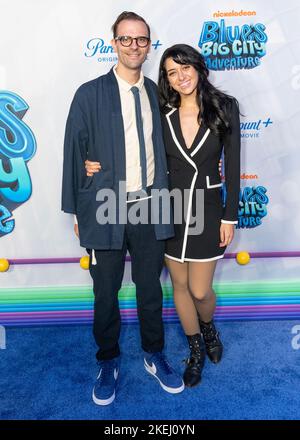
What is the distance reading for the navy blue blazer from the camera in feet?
6.48

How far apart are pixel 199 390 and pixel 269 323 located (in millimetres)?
913

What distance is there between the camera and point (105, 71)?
251 cm

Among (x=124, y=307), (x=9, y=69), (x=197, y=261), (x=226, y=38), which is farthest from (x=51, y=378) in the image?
(x=226, y=38)

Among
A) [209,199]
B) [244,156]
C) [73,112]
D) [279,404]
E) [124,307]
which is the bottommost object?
[279,404]

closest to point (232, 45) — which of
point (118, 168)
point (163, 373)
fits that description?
point (118, 168)

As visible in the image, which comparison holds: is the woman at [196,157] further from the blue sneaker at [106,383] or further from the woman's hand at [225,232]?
the blue sneaker at [106,383]

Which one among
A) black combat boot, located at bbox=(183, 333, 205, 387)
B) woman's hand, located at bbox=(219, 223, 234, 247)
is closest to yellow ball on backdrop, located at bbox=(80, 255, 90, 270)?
black combat boot, located at bbox=(183, 333, 205, 387)

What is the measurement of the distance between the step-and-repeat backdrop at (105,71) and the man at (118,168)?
580mm

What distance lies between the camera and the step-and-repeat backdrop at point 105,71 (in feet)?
8.04

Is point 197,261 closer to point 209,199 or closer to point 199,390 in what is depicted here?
point 209,199

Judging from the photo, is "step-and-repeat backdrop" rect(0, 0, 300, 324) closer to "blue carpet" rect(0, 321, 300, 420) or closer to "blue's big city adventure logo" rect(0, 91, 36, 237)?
"blue's big city adventure logo" rect(0, 91, 36, 237)

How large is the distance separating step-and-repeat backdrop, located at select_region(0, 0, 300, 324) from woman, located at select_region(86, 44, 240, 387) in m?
0.54

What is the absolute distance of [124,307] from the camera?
2.93 metres

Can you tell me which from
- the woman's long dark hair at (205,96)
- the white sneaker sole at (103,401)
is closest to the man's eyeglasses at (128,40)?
the woman's long dark hair at (205,96)
